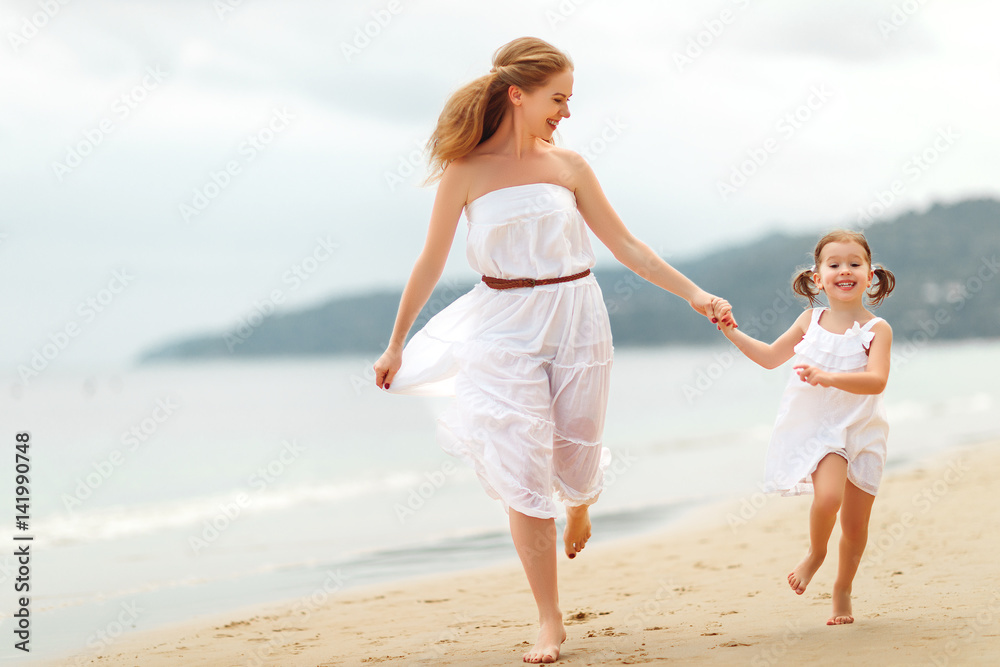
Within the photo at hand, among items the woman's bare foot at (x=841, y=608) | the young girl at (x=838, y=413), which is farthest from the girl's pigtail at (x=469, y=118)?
the woman's bare foot at (x=841, y=608)

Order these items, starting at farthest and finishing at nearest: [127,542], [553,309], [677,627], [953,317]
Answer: [953,317]
[127,542]
[677,627]
[553,309]

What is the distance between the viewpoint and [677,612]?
4.49 metres

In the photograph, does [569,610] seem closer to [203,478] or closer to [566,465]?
[566,465]

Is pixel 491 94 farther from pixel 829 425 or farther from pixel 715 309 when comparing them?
pixel 829 425

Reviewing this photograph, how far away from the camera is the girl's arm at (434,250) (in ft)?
12.0

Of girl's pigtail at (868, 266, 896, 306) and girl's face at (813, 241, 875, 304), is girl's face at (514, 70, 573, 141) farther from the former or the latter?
girl's pigtail at (868, 266, 896, 306)

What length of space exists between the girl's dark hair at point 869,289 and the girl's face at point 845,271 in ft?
0.08

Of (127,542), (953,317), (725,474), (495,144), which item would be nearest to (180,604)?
(127,542)

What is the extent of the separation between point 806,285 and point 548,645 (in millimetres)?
1823

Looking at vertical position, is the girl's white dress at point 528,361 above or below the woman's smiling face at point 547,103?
below

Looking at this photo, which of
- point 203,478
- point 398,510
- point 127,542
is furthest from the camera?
point 203,478

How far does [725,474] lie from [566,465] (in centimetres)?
749

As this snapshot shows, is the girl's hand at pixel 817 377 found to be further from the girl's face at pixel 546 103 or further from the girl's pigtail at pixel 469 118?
the girl's pigtail at pixel 469 118

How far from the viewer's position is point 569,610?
15.9 feet
